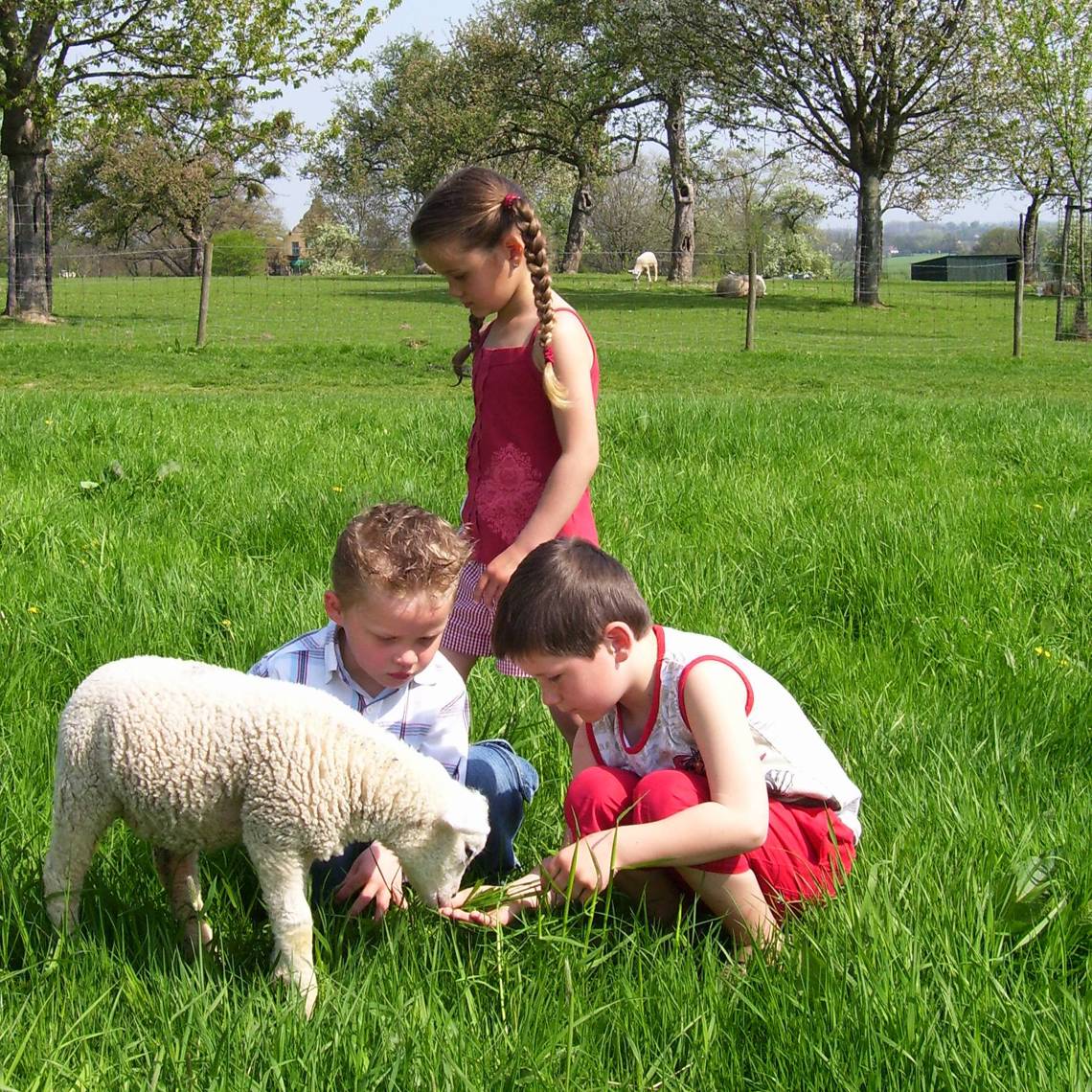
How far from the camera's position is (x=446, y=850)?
2.01 metres

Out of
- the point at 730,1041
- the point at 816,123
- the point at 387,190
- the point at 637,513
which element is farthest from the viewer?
the point at 387,190

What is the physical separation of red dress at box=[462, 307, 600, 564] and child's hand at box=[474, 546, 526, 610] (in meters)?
0.18

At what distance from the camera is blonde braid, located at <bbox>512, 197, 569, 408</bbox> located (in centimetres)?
300

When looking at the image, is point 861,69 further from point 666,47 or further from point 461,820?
point 461,820

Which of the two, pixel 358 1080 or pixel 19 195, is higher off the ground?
pixel 19 195

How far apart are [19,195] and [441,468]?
17799mm

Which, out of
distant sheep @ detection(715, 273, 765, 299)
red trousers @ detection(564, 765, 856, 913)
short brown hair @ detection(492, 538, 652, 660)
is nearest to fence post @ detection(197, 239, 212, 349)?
short brown hair @ detection(492, 538, 652, 660)

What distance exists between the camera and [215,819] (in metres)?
1.95

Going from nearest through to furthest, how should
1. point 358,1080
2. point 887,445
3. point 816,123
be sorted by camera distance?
1. point 358,1080
2. point 887,445
3. point 816,123

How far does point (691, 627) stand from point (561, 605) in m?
1.58

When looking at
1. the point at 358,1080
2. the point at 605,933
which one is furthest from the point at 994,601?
the point at 358,1080

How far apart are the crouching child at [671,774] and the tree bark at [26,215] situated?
2063cm

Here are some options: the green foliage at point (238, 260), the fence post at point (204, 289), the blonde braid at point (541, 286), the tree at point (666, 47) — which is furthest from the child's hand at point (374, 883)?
the green foliage at point (238, 260)

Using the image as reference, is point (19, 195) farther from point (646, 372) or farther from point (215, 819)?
point (215, 819)
